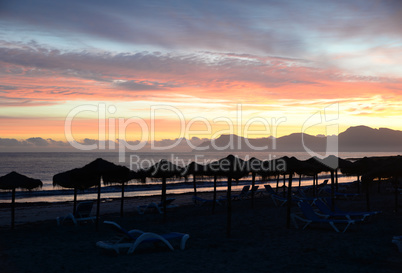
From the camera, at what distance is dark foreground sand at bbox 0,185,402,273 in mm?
6297

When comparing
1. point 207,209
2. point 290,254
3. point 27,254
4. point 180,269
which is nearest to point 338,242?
point 290,254

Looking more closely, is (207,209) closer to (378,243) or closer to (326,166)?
(326,166)

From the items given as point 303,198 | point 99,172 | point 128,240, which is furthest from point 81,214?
point 303,198

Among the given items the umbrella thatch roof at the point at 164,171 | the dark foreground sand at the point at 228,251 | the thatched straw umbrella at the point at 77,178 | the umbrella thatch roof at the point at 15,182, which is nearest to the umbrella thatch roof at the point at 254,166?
the dark foreground sand at the point at 228,251

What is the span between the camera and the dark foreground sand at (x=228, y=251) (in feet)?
20.7

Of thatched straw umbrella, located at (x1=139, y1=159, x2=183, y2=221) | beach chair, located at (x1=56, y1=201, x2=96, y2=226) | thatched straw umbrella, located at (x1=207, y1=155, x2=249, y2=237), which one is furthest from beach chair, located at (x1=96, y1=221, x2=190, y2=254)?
beach chair, located at (x1=56, y1=201, x2=96, y2=226)

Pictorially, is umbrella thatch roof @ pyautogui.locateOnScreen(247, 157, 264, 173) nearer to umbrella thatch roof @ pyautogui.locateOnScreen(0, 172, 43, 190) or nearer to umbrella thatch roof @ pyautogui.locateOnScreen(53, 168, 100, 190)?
umbrella thatch roof @ pyautogui.locateOnScreen(53, 168, 100, 190)

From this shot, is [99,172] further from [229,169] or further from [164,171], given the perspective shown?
[229,169]

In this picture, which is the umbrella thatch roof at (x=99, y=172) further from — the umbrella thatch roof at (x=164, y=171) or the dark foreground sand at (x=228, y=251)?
the dark foreground sand at (x=228, y=251)

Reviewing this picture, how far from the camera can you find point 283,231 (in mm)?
9695

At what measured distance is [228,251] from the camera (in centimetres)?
751

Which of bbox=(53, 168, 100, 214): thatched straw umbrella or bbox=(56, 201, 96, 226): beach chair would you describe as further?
bbox=(56, 201, 96, 226): beach chair

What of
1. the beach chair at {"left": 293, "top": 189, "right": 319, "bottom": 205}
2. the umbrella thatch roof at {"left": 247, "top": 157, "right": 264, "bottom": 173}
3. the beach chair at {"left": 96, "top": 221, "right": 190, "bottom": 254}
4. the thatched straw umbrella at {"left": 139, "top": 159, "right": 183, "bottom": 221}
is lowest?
the beach chair at {"left": 293, "top": 189, "right": 319, "bottom": 205}

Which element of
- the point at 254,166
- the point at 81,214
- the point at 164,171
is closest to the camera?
the point at 254,166
